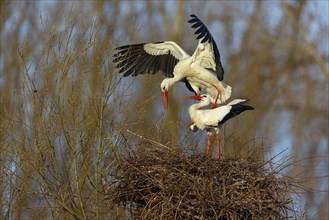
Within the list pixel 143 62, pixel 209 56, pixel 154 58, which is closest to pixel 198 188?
pixel 209 56

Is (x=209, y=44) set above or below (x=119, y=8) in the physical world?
below

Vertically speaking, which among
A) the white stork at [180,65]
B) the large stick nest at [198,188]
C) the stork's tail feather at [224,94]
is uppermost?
the white stork at [180,65]

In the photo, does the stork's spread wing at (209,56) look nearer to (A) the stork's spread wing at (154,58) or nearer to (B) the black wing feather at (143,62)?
(A) the stork's spread wing at (154,58)

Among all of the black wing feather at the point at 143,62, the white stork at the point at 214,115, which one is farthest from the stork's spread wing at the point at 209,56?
the white stork at the point at 214,115

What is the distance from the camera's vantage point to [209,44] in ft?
34.7

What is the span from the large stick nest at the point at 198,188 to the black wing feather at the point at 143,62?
252 centimetres

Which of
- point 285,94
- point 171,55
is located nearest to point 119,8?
point 285,94

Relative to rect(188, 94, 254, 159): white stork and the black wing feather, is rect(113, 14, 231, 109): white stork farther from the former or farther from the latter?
rect(188, 94, 254, 159): white stork

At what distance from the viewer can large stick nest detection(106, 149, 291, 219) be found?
7.89m

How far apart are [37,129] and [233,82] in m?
14.5

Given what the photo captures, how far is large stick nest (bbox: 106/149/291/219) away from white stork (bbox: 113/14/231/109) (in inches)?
84.8

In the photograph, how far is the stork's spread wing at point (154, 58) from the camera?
35.9 feet

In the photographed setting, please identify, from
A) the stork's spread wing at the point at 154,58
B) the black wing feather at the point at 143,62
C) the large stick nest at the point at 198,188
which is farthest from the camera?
the stork's spread wing at the point at 154,58

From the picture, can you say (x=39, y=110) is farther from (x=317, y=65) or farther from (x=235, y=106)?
(x=317, y=65)
